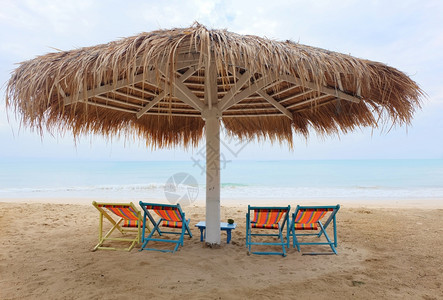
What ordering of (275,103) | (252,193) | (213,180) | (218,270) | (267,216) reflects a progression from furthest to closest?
(252,193)
(275,103)
(213,180)
(267,216)
(218,270)

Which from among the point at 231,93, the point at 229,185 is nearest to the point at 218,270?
the point at 231,93

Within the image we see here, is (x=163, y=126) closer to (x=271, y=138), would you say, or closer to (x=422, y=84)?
(x=271, y=138)

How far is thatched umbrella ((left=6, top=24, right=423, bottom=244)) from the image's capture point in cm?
220

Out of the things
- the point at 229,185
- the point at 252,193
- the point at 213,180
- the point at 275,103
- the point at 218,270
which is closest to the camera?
the point at 218,270

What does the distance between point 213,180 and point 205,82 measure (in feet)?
3.70

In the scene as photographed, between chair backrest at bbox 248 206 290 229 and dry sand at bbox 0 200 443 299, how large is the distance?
0.38 m

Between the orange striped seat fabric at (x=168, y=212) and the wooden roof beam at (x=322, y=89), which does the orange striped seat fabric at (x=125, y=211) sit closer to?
the orange striped seat fabric at (x=168, y=212)

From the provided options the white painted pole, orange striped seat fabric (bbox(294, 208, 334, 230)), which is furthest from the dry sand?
orange striped seat fabric (bbox(294, 208, 334, 230))

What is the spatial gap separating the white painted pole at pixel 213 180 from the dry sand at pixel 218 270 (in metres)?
0.21

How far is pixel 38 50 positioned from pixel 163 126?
2.21 metres

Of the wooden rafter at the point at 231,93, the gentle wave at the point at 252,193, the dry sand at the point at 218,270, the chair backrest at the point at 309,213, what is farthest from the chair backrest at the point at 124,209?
the gentle wave at the point at 252,193

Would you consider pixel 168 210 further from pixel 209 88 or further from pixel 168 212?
pixel 209 88

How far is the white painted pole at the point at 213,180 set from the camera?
10.5 ft

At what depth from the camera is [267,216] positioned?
309 cm
